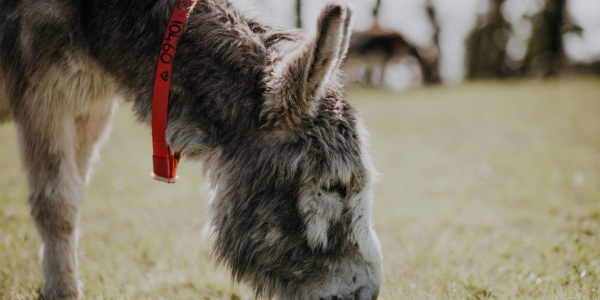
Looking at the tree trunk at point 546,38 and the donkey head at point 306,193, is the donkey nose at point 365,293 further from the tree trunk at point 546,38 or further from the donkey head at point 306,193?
the tree trunk at point 546,38

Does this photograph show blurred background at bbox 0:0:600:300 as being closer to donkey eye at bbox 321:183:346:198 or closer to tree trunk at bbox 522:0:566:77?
donkey eye at bbox 321:183:346:198

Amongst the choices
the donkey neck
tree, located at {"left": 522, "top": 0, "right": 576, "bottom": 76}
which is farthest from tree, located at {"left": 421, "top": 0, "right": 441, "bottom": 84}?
the donkey neck

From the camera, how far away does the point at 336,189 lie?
6.98 ft

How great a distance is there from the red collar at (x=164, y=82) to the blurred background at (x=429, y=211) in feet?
1.22

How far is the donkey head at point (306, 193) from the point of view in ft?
6.83

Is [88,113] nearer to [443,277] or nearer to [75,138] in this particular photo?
[75,138]

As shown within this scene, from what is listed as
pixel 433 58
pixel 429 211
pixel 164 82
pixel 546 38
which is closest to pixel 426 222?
pixel 429 211

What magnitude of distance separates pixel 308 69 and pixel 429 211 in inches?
146

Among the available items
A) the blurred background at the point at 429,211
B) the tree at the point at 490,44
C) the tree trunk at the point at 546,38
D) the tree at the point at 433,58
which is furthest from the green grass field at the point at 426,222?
the tree at the point at 490,44

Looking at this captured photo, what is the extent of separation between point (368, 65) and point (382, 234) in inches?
754

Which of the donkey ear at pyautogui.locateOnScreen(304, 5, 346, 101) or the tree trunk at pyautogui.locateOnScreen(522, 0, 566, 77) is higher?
the donkey ear at pyautogui.locateOnScreen(304, 5, 346, 101)

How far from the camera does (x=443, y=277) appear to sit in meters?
3.09

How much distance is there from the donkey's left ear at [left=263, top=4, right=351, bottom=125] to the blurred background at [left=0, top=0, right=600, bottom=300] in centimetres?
12

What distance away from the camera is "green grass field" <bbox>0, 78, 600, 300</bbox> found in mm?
3010
